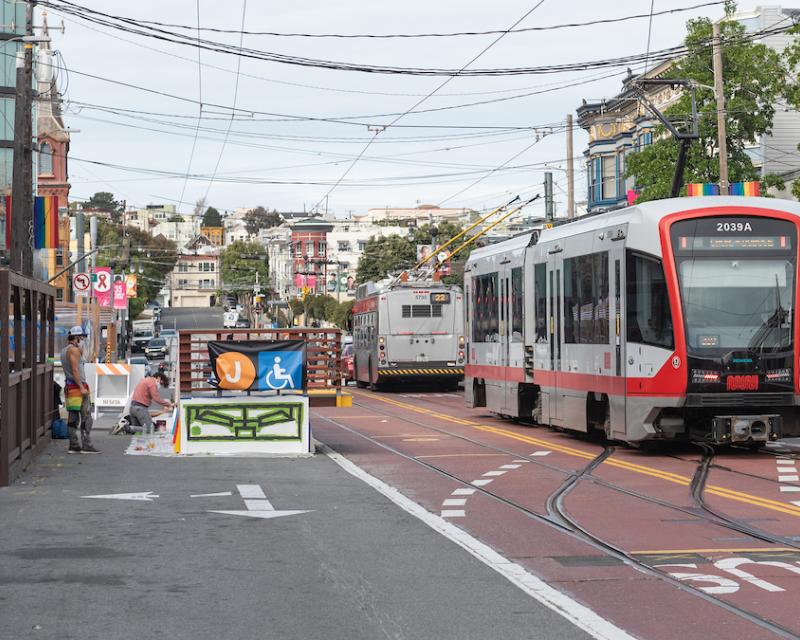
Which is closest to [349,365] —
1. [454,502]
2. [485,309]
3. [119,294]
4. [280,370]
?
[119,294]

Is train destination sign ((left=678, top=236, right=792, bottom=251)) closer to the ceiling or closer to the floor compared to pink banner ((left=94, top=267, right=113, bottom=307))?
closer to the floor

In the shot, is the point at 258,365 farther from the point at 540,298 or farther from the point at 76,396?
the point at 540,298

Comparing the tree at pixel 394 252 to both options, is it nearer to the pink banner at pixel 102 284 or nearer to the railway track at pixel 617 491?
the pink banner at pixel 102 284

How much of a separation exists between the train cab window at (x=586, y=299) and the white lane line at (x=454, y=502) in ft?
20.7

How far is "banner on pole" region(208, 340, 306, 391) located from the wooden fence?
103 inches

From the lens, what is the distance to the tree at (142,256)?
129 m

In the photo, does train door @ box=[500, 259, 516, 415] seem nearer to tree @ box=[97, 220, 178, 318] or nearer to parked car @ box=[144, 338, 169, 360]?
parked car @ box=[144, 338, 169, 360]

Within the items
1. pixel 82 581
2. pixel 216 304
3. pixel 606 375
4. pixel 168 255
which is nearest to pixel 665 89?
pixel 606 375

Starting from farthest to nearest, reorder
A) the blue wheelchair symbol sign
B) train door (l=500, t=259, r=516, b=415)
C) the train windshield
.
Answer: train door (l=500, t=259, r=516, b=415) → the blue wheelchair symbol sign → the train windshield

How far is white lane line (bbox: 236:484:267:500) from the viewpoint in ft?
50.0

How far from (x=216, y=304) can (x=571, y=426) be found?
550ft

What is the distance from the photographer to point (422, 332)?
4528 cm

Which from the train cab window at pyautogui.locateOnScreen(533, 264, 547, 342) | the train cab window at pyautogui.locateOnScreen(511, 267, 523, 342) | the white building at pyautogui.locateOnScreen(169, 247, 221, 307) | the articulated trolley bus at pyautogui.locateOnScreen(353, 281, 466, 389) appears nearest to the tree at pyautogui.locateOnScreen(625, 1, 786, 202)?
the articulated trolley bus at pyautogui.locateOnScreen(353, 281, 466, 389)

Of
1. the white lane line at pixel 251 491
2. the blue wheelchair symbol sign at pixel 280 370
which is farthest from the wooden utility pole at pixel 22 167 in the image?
the white lane line at pixel 251 491
